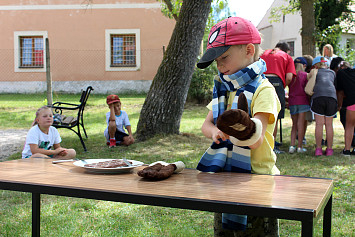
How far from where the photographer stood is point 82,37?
65.5 ft

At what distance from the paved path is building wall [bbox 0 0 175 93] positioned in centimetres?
1023

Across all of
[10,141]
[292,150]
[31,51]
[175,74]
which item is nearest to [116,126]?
[175,74]

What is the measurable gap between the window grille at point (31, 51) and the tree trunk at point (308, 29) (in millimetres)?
14059

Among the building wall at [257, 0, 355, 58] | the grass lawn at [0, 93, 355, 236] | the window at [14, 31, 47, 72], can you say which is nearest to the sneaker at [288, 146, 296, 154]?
the grass lawn at [0, 93, 355, 236]

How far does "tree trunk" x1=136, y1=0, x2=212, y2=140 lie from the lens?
7.36 metres

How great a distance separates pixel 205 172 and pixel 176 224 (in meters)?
1.54

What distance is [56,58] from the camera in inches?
784

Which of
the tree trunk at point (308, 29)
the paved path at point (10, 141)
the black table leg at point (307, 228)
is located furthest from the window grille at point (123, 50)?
the black table leg at point (307, 228)

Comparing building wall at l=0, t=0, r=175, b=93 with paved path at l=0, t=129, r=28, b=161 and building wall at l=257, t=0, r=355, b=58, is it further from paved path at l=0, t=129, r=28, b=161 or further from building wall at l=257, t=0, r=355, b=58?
building wall at l=257, t=0, r=355, b=58

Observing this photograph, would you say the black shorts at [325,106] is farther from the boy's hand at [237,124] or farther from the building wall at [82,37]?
the building wall at [82,37]

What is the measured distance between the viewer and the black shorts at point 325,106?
21.3 ft

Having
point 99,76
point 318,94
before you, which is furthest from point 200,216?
point 99,76

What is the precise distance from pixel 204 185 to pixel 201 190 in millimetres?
98

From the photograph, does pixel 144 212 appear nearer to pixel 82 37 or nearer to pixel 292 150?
pixel 292 150
